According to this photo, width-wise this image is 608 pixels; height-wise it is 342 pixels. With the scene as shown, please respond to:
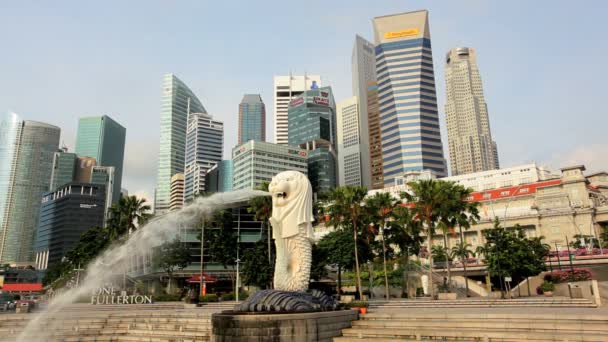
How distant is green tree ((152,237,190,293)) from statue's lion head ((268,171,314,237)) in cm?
3276

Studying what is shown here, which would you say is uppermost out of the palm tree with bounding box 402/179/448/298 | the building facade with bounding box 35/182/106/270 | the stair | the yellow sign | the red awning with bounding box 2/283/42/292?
the yellow sign

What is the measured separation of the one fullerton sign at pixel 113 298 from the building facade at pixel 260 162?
10867cm

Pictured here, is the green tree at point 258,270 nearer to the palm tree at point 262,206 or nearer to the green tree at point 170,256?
the palm tree at point 262,206

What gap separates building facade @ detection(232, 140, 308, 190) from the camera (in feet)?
525

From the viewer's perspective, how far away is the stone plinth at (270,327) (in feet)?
64.2

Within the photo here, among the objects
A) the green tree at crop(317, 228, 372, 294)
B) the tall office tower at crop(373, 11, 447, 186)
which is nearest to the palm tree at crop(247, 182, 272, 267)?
the green tree at crop(317, 228, 372, 294)

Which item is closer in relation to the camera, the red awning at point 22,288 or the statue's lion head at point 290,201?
the statue's lion head at point 290,201

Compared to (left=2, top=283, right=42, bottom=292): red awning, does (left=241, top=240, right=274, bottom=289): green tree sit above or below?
above

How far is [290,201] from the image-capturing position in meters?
26.5

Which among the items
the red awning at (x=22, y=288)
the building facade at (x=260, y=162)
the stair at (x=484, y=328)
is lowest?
the stair at (x=484, y=328)

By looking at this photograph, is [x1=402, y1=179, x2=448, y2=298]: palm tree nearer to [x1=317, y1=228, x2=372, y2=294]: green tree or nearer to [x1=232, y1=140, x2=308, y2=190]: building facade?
[x1=317, y1=228, x2=372, y2=294]: green tree

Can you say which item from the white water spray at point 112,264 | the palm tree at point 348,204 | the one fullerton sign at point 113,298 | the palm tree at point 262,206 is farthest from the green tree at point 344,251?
the white water spray at point 112,264

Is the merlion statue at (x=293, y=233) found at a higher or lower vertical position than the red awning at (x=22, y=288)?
higher

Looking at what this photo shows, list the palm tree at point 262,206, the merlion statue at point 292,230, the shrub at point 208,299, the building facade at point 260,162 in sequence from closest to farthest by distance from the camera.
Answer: the merlion statue at point 292,230 → the shrub at point 208,299 → the palm tree at point 262,206 → the building facade at point 260,162
